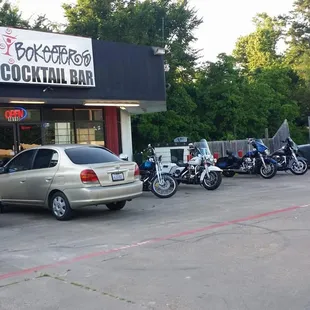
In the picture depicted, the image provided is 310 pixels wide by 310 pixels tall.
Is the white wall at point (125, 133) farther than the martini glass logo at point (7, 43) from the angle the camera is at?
Yes

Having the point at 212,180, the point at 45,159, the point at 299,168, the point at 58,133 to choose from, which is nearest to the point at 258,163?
the point at 299,168

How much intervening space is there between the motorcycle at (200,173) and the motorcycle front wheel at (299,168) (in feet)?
16.4

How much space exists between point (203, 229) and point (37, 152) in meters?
4.53

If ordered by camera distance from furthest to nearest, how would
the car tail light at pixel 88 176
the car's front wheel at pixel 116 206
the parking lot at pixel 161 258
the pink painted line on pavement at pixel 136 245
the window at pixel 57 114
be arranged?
the window at pixel 57 114
the car's front wheel at pixel 116 206
the car tail light at pixel 88 176
the pink painted line on pavement at pixel 136 245
the parking lot at pixel 161 258

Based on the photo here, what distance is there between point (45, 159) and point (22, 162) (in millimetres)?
833

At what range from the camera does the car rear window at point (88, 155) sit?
10.3m

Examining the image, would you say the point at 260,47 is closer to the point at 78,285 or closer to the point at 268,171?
the point at 268,171

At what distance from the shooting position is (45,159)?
10.8 metres

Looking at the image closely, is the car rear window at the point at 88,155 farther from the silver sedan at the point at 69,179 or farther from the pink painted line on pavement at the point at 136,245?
the pink painted line on pavement at the point at 136,245

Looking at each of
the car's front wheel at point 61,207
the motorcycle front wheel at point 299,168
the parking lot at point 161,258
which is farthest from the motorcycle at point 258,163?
the car's front wheel at point 61,207

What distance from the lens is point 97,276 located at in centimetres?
591

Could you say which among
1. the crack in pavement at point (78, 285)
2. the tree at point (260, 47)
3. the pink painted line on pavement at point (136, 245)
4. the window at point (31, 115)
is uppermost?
the tree at point (260, 47)

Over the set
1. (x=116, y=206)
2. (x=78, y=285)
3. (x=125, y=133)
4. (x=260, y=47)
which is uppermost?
(x=260, y=47)

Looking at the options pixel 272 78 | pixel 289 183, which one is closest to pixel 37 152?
pixel 289 183
